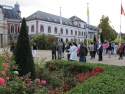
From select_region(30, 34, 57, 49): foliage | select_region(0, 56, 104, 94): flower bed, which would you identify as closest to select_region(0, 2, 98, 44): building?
select_region(30, 34, 57, 49): foliage

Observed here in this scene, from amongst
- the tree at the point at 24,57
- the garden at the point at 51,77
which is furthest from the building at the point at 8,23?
the tree at the point at 24,57

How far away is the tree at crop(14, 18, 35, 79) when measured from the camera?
7.07 metres

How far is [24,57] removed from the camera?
7.18 m

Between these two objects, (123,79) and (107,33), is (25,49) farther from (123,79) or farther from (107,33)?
(107,33)

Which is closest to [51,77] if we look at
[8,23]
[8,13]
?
[8,23]

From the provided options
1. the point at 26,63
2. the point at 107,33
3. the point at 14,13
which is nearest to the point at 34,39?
the point at 14,13

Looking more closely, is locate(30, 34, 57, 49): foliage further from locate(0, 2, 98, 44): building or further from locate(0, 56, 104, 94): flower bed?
locate(0, 56, 104, 94): flower bed

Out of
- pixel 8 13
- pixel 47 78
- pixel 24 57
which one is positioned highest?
pixel 8 13

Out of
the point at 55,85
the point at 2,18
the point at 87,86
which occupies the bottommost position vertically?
the point at 55,85

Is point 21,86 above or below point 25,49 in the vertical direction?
below

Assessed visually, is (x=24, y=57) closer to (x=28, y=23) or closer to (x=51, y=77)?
(x=51, y=77)

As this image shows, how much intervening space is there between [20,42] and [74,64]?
3.24 metres

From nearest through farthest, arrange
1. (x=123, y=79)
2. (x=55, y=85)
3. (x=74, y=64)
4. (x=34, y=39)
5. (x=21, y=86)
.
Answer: (x=21, y=86)
(x=123, y=79)
(x=55, y=85)
(x=74, y=64)
(x=34, y=39)

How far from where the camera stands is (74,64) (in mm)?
9352
